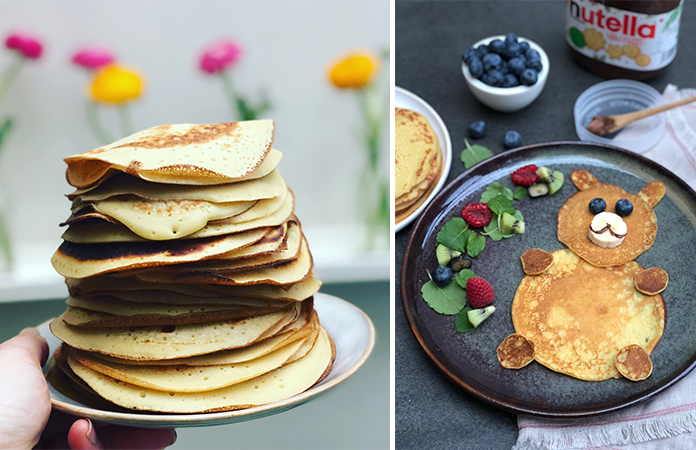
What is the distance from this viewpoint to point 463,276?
4.81 feet

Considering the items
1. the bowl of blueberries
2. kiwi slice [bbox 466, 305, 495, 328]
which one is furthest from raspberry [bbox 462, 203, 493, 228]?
the bowl of blueberries

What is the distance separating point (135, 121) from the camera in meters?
2.26

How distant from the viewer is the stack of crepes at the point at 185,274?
0.93 metres

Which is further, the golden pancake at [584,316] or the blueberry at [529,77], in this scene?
the blueberry at [529,77]

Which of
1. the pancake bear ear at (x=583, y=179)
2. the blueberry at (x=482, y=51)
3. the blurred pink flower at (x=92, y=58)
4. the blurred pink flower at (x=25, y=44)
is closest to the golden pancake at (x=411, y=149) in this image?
the blueberry at (x=482, y=51)

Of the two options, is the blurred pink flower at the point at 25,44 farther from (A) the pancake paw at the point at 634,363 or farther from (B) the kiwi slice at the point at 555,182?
(A) the pancake paw at the point at 634,363

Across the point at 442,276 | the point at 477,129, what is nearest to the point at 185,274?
the point at 442,276

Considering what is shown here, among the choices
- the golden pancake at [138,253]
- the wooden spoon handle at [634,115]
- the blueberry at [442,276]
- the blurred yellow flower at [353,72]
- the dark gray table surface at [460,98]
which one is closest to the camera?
the golden pancake at [138,253]

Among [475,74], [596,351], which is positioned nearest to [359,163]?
→ [475,74]

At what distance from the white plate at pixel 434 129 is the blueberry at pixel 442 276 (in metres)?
0.25

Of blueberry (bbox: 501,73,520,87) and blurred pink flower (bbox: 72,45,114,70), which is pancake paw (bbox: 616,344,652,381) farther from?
blurred pink flower (bbox: 72,45,114,70)

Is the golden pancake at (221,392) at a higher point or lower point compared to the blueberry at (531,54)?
lower

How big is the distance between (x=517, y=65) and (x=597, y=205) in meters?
0.63

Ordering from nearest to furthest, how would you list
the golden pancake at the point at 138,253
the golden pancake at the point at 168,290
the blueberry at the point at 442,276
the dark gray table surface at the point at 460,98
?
1. the golden pancake at the point at 138,253
2. the golden pancake at the point at 168,290
3. the dark gray table surface at the point at 460,98
4. the blueberry at the point at 442,276
